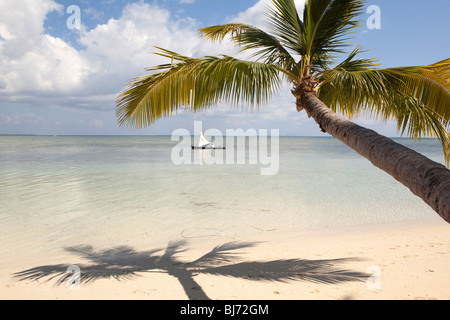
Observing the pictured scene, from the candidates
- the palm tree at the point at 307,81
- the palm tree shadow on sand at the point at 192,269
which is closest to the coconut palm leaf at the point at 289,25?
the palm tree at the point at 307,81

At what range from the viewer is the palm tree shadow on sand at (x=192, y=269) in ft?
14.8

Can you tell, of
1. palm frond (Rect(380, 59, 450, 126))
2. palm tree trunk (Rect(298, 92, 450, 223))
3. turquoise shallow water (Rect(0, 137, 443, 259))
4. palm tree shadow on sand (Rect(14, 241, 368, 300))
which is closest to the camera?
palm tree trunk (Rect(298, 92, 450, 223))

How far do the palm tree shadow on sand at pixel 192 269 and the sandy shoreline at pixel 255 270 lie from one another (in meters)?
0.01

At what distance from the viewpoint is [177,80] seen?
4074 millimetres

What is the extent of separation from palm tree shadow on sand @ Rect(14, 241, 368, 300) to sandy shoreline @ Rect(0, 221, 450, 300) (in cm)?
1

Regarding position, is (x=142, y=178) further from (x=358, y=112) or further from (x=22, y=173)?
(x=358, y=112)

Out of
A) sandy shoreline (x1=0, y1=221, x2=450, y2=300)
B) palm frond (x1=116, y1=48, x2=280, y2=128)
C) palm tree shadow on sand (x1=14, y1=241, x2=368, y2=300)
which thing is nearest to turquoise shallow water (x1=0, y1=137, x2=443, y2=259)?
sandy shoreline (x1=0, y1=221, x2=450, y2=300)

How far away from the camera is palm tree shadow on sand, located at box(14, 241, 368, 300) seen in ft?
14.8

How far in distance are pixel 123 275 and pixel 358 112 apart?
444cm

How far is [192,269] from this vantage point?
496 centimetres

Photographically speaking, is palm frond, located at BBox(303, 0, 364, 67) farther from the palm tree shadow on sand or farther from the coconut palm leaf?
the palm tree shadow on sand

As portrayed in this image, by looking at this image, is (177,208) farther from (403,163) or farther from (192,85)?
(403,163)

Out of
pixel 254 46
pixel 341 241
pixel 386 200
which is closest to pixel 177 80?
pixel 254 46
